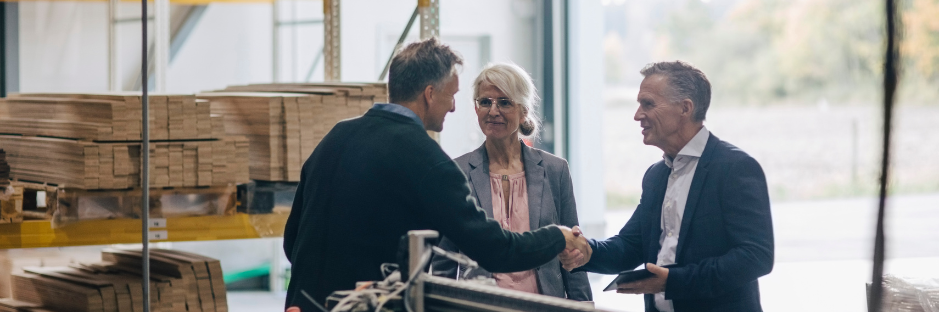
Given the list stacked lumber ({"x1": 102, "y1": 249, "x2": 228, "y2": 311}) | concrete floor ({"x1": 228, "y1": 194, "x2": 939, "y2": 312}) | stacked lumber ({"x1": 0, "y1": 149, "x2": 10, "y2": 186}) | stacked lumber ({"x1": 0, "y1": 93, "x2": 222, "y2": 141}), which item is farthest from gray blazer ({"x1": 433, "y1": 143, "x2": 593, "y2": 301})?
stacked lumber ({"x1": 0, "y1": 149, "x2": 10, "y2": 186})

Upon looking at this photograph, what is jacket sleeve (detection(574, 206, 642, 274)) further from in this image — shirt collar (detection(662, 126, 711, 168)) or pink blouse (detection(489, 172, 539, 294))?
shirt collar (detection(662, 126, 711, 168))

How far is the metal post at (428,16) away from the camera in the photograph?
423cm

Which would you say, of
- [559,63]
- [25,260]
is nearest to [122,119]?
[25,260]

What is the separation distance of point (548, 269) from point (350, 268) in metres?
1.08

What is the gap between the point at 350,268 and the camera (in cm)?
247

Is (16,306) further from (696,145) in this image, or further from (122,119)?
(696,145)

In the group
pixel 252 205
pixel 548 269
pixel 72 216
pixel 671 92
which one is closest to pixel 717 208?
pixel 671 92

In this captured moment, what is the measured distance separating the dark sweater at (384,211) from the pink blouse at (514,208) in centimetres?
76

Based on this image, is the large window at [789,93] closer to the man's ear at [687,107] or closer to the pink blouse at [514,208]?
the pink blouse at [514,208]

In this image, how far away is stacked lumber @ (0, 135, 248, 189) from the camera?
3621 mm

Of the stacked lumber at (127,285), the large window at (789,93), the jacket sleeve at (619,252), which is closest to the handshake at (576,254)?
the jacket sleeve at (619,252)

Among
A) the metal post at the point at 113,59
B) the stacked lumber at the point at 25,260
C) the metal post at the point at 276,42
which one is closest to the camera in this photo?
the stacked lumber at the point at 25,260

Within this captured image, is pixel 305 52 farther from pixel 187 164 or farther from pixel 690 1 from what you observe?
pixel 690 1

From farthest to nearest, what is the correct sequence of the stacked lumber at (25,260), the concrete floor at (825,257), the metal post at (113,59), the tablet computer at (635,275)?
the concrete floor at (825,257)
the metal post at (113,59)
the stacked lumber at (25,260)
the tablet computer at (635,275)
